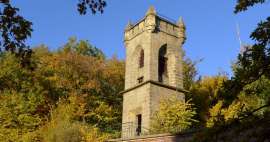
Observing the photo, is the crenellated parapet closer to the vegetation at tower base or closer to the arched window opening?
the arched window opening

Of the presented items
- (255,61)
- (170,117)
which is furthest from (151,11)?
(255,61)

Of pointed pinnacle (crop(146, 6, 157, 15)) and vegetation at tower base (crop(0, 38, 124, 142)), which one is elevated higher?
pointed pinnacle (crop(146, 6, 157, 15))

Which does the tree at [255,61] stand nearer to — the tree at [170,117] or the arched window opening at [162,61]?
the tree at [170,117]

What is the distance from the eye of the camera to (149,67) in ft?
98.6

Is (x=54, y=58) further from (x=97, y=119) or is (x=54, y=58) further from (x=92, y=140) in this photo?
(x=92, y=140)

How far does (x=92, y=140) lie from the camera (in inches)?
937

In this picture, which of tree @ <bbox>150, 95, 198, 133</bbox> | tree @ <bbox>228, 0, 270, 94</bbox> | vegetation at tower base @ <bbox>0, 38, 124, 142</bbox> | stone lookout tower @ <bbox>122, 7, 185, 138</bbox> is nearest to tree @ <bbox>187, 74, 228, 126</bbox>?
stone lookout tower @ <bbox>122, 7, 185, 138</bbox>

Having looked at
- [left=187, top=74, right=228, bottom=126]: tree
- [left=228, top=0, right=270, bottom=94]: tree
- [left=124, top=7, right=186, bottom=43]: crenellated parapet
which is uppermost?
[left=124, top=7, right=186, bottom=43]: crenellated parapet

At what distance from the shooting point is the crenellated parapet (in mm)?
31025

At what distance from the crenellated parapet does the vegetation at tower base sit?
20.1 ft

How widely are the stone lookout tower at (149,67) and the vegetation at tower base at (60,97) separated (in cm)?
209

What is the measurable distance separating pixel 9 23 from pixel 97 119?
2966 centimetres

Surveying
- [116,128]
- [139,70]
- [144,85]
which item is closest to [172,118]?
[144,85]

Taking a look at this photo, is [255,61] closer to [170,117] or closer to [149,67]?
[170,117]
